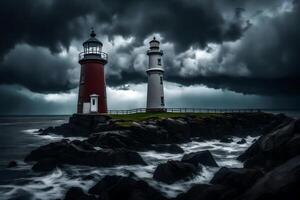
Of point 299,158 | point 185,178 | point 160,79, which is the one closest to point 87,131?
point 160,79

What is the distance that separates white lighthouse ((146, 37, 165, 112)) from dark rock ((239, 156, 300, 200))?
102 ft

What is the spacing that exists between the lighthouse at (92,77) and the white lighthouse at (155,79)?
6.35 metres

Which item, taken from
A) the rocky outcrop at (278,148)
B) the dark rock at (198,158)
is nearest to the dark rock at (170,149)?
the dark rock at (198,158)

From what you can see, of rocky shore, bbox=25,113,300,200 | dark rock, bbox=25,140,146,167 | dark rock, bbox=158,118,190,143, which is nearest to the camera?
rocky shore, bbox=25,113,300,200

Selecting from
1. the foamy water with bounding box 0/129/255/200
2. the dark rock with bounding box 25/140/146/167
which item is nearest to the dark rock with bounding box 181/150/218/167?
the foamy water with bounding box 0/129/255/200

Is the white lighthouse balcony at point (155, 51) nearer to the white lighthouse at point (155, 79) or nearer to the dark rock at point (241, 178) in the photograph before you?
the white lighthouse at point (155, 79)

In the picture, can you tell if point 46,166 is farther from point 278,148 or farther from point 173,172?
point 278,148

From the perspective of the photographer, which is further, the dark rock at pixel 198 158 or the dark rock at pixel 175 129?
the dark rock at pixel 175 129

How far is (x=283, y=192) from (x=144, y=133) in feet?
64.3

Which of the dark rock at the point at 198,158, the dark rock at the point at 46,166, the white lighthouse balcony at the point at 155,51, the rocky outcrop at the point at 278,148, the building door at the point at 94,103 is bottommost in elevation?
the dark rock at the point at 46,166

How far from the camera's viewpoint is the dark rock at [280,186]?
967 cm

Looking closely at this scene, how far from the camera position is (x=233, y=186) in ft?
39.6

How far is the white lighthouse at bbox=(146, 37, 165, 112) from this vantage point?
136 feet

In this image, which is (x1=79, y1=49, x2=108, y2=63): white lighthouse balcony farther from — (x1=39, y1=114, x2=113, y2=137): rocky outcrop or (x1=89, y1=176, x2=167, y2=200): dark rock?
(x1=89, y1=176, x2=167, y2=200): dark rock
